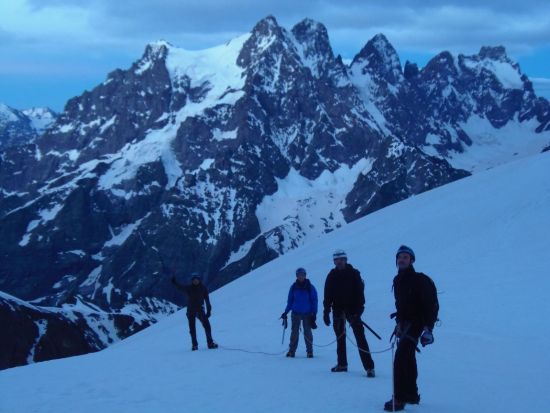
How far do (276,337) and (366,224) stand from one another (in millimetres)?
25613

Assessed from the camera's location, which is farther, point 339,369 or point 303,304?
point 303,304

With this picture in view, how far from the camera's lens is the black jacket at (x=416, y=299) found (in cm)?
1148

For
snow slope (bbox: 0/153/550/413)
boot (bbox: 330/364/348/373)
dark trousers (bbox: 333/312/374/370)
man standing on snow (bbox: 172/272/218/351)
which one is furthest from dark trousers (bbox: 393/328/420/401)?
man standing on snow (bbox: 172/272/218/351)

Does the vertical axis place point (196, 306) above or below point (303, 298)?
below

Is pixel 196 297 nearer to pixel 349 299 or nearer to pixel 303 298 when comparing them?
pixel 303 298

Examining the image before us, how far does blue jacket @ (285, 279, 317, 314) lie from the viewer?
17453 millimetres

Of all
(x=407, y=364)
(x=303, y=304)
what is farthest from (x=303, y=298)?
(x=407, y=364)

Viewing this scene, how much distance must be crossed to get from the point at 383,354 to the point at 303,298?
2.39 meters

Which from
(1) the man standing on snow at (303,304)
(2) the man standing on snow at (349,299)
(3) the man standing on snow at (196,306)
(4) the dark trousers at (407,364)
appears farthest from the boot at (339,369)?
(3) the man standing on snow at (196,306)

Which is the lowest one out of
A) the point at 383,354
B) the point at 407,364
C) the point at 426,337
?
the point at 383,354

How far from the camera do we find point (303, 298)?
17516mm

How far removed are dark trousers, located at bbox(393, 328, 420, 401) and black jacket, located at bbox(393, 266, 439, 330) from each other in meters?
0.19

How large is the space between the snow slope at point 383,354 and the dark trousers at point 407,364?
382 millimetres

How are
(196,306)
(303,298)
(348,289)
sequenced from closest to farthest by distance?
(348,289), (303,298), (196,306)
